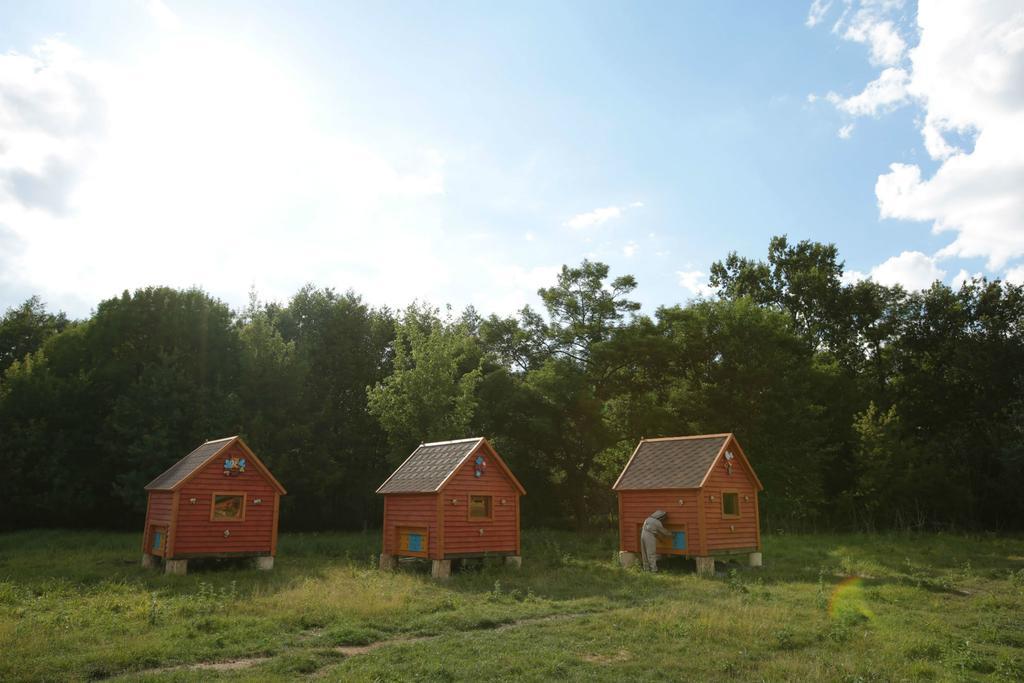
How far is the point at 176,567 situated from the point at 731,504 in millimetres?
18373

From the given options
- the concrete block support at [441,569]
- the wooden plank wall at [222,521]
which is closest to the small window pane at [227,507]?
the wooden plank wall at [222,521]

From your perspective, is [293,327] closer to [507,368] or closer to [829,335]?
[507,368]

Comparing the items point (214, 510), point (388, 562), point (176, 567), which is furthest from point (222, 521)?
point (388, 562)

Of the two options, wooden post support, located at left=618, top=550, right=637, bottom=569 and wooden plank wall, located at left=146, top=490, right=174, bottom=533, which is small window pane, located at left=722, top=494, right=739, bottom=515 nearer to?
wooden post support, located at left=618, top=550, right=637, bottom=569

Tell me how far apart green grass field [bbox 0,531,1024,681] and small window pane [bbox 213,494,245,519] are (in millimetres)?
1765

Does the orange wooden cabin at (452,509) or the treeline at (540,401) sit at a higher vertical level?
the treeline at (540,401)

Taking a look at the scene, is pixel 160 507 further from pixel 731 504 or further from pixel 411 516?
pixel 731 504

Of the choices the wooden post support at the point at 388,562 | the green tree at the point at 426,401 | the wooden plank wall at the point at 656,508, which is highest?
the green tree at the point at 426,401

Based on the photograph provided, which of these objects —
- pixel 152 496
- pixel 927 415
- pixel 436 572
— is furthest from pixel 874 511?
pixel 152 496

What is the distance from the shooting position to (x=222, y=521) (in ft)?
75.9

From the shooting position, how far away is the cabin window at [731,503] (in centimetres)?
2500

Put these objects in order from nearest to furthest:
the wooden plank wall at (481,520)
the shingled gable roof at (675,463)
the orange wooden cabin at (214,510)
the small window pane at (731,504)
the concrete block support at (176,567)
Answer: the concrete block support at (176,567), the orange wooden cabin at (214,510), the wooden plank wall at (481,520), the shingled gable roof at (675,463), the small window pane at (731,504)

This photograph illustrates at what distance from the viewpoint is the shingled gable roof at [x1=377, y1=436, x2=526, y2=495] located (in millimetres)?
23578

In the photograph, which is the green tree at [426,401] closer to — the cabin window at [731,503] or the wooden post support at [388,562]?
the wooden post support at [388,562]
